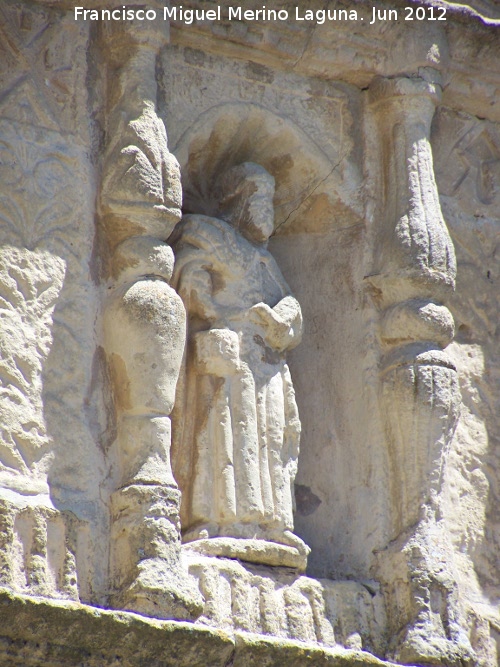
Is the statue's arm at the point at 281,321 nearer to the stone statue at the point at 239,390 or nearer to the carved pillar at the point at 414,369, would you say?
the stone statue at the point at 239,390

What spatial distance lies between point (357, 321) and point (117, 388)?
1.18 metres

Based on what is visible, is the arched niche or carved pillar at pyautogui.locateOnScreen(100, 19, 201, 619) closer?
carved pillar at pyautogui.locateOnScreen(100, 19, 201, 619)

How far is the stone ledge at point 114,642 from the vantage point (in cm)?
438

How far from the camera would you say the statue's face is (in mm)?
5809

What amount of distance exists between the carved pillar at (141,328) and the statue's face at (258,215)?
1.61 ft

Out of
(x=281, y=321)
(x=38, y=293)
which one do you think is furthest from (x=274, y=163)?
(x=38, y=293)

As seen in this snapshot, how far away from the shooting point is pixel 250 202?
582cm

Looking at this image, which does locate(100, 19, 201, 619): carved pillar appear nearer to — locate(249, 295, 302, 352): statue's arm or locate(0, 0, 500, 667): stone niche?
locate(0, 0, 500, 667): stone niche

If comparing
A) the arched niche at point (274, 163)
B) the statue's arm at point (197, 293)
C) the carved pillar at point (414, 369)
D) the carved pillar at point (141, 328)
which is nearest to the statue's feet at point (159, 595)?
the carved pillar at point (141, 328)

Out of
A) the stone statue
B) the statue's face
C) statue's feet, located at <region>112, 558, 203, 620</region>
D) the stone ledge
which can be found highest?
the statue's face

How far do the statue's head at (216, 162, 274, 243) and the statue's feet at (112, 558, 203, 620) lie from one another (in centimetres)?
146

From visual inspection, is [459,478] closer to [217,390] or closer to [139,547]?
[217,390]

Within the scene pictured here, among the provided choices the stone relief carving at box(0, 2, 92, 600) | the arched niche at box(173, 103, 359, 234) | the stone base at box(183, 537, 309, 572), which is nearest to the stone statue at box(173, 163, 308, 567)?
the stone base at box(183, 537, 309, 572)

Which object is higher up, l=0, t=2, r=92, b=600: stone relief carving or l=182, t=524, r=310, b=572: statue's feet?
l=0, t=2, r=92, b=600: stone relief carving
